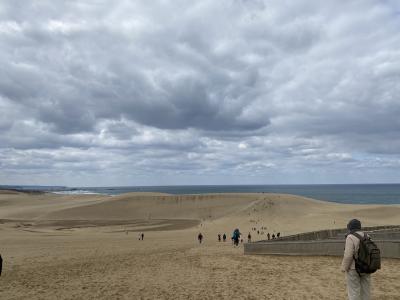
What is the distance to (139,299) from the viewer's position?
10109 mm

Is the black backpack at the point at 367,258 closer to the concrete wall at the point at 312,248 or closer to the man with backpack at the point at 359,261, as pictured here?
the man with backpack at the point at 359,261

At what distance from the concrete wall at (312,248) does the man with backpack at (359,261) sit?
7956mm

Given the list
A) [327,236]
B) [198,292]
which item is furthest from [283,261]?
[327,236]

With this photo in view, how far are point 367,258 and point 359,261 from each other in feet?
0.42

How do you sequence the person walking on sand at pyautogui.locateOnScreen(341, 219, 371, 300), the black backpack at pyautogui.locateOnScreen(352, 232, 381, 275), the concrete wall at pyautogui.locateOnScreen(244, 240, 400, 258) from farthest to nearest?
1. the concrete wall at pyautogui.locateOnScreen(244, 240, 400, 258)
2. the person walking on sand at pyautogui.locateOnScreen(341, 219, 371, 300)
3. the black backpack at pyautogui.locateOnScreen(352, 232, 381, 275)

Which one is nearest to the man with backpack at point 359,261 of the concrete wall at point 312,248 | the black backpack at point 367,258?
the black backpack at point 367,258

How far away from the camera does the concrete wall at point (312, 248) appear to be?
44.5 feet

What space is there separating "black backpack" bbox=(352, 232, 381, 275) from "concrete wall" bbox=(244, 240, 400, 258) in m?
8.19

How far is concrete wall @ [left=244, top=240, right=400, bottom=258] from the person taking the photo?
44.5ft

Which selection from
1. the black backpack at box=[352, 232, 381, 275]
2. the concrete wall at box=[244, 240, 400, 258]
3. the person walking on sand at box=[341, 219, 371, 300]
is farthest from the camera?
the concrete wall at box=[244, 240, 400, 258]

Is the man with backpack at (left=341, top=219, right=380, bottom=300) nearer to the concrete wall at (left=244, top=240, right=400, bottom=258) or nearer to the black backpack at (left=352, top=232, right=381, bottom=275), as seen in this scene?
the black backpack at (left=352, top=232, right=381, bottom=275)

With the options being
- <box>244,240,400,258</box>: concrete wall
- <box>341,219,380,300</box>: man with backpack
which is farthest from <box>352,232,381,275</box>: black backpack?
<box>244,240,400,258</box>: concrete wall

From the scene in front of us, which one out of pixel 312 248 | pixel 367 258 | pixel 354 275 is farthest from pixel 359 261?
pixel 312 248

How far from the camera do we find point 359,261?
6.25 m
